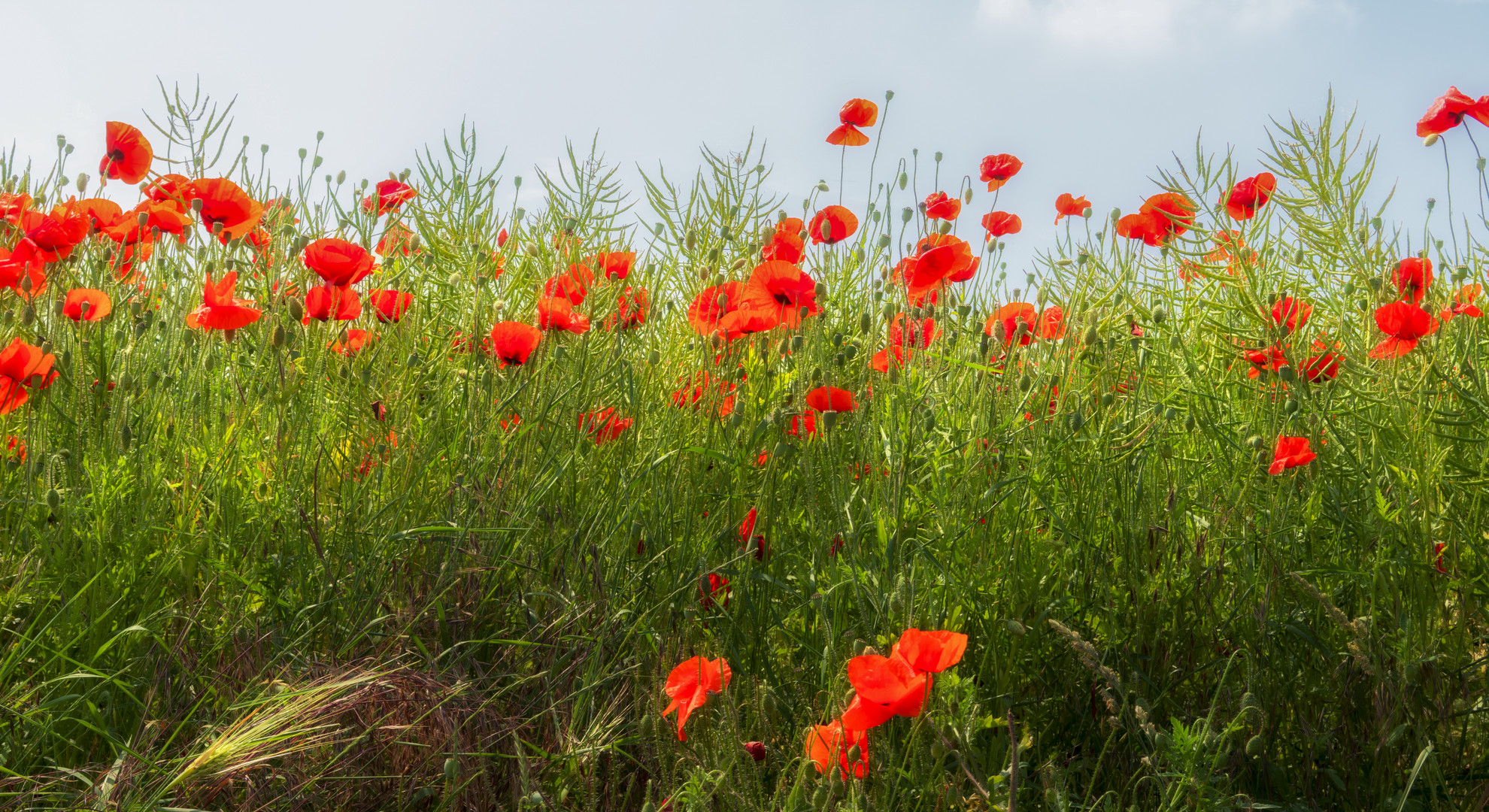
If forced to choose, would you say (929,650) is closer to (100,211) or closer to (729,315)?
(729,315)

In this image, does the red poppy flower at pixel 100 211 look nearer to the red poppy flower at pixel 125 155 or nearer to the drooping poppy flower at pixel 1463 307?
the red poppy flower at pixel 125 155

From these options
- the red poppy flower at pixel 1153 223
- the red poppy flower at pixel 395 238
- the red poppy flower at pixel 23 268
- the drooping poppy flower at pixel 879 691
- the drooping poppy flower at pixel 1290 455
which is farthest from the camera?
the red poppy flower at pixel 395 238

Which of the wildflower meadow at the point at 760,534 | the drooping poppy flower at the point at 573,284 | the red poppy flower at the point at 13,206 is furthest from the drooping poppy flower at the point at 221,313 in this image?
the red poppy flower at the point at 13,206

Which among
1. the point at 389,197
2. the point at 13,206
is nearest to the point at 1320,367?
the point at 389,197

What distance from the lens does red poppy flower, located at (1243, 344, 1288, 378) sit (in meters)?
1.78

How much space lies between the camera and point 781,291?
196 centimetres

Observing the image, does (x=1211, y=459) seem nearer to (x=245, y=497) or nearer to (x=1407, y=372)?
(x=1407, y=372)

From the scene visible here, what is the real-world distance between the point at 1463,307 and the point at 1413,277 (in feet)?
0.31

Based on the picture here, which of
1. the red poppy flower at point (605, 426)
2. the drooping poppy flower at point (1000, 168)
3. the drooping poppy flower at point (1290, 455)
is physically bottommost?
the drooping poppy flower at point (1290, 455)

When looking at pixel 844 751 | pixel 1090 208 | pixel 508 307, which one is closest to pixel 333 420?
pixel 508 307

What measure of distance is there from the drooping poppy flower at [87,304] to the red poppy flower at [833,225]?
1.42 metres

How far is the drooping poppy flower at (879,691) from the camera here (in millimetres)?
1127

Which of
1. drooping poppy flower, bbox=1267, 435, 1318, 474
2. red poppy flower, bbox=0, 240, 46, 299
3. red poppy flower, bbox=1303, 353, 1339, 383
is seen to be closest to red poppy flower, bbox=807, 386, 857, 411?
drooping poppy flower, bbox=1267, 435, 1318, 474

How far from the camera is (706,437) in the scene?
2039 mm
